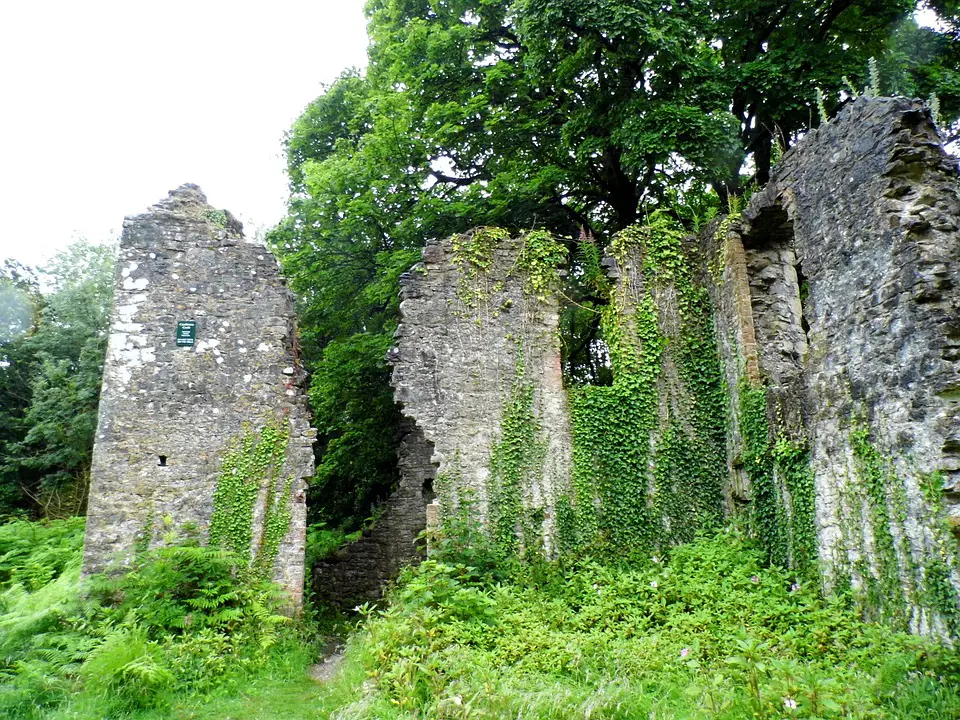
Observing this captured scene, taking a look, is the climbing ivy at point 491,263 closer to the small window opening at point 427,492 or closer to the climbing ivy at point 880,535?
the small window opening at point 427,492

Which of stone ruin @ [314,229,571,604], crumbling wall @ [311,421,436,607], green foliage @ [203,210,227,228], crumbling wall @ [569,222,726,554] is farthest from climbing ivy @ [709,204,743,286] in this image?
green foliage @ [203,210,227,228]

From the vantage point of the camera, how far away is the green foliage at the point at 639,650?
4.68m

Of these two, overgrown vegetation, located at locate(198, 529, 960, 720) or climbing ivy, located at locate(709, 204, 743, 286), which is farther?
climbing ivy, located at locate(709, 204, 743, 286)

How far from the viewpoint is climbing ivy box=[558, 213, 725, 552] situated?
8.56 metres

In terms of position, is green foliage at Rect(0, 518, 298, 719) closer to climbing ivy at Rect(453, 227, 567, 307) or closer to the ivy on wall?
climbing ivy at Rect(453, 227, 567, 307)

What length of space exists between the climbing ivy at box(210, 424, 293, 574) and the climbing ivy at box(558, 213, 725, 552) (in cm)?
351

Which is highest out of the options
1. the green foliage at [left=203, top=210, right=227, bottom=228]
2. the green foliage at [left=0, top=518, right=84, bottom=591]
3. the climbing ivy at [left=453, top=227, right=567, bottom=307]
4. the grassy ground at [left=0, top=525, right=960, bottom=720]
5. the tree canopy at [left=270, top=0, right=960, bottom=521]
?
the tree canopy at [left=270, top=0, right=960, bottom=521]

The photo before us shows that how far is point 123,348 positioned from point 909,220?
8644 mm

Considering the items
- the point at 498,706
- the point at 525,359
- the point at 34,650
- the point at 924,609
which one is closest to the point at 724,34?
the point at 525,359

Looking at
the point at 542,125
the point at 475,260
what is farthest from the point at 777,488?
the point at 542,125

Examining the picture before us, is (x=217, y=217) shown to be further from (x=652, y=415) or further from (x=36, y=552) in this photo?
(x=652, y=415)

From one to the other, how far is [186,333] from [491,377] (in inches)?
154

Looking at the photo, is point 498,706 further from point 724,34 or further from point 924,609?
point 724,34

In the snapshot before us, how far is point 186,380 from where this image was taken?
8.45 metres
